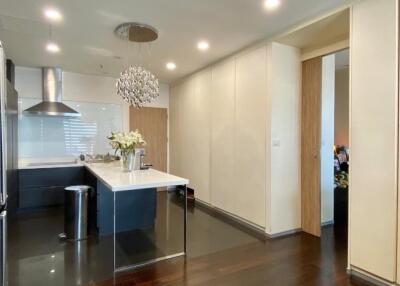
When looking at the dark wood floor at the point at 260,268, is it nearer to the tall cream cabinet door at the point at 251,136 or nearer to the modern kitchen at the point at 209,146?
the modern kitchen at the point at 209,146

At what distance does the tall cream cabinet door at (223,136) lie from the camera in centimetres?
421

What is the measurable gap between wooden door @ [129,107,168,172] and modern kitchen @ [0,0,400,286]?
73 centimetres

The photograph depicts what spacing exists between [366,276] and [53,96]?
5.66m

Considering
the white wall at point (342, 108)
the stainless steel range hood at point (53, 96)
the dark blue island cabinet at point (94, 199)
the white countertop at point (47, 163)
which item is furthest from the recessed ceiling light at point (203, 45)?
the white wall at point (342, 108)

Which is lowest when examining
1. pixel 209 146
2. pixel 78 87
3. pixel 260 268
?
pixel 260 268

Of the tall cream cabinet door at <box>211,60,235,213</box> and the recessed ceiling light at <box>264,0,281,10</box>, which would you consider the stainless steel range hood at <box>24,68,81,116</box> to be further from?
the recessed ceiling light at <box>264,0,281,10</box>

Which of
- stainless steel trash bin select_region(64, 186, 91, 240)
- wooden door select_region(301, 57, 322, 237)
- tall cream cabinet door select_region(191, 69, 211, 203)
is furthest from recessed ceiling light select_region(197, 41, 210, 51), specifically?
stainless steel trash bin select_region(64, 186, 91, 240)

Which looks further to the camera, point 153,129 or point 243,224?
point 153,129

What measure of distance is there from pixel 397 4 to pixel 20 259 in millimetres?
4351

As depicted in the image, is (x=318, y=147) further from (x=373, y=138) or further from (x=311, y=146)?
(x=373, y=138)

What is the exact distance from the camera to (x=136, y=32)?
3.30 metres

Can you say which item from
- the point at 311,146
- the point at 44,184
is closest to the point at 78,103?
the point at 44,184

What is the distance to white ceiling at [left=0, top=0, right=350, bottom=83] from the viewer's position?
2656mm

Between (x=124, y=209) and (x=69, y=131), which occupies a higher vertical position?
(x=69, y=131)
